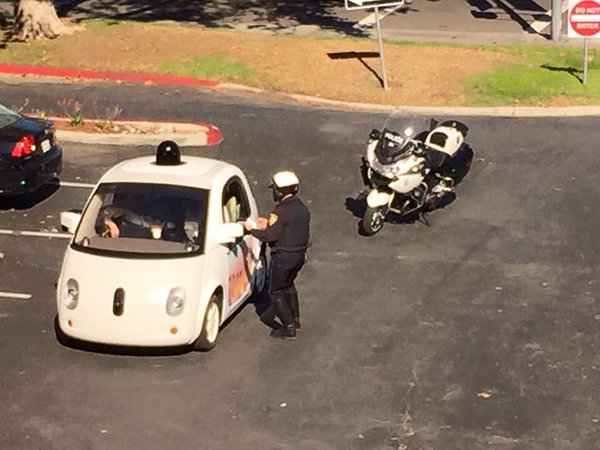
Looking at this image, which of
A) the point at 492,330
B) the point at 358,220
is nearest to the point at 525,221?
the point at 358,220

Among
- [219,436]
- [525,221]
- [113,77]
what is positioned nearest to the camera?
[219,436]

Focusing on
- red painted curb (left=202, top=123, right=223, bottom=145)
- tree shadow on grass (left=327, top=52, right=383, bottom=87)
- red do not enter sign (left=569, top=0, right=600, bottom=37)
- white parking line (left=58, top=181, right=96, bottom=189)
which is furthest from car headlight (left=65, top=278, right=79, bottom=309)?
tree shadow on grass (left=327, top=52, right=383, bottom=87)

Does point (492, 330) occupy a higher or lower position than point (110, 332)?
lower

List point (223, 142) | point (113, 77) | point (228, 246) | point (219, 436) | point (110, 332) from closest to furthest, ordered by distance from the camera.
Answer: point (219, 436), point (110, 332), point (228, 246), point (223, 142), point (113, 77)

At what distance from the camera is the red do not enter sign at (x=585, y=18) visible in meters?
23.3

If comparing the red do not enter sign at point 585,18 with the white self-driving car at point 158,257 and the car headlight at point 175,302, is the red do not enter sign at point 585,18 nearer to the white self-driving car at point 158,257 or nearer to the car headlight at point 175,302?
the white self-driving car at point 158,257

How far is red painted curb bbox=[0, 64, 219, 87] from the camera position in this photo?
981 inches

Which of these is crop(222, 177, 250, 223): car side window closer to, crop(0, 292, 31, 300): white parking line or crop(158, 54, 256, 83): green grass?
crop(0, 292, 31, 300): white parking line

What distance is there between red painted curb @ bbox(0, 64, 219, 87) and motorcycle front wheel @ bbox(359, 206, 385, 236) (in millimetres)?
9382

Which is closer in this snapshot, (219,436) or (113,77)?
(219,436)

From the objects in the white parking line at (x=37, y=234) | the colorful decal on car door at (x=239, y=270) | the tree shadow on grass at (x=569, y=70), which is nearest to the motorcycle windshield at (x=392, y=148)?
the colorful decal on car door at (x=239, y=270)

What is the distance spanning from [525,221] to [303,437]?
23.1 feet

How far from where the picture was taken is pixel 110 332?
1180 cm

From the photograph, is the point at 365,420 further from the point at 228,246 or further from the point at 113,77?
the point at 113,77
